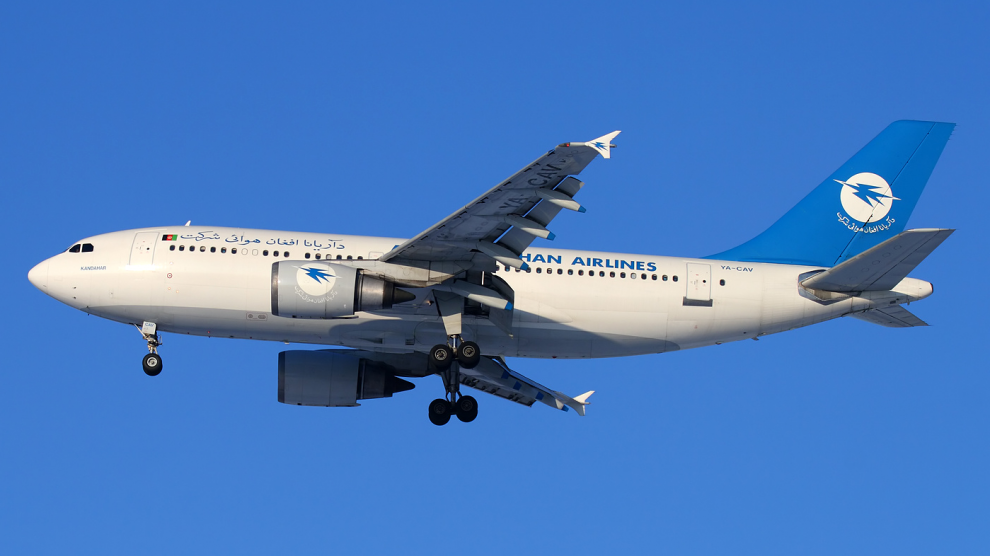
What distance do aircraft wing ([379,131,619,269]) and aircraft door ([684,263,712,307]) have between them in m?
5.72

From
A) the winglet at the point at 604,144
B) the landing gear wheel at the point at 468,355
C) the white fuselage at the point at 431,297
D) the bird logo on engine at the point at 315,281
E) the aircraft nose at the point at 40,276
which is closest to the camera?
the winglet at the point at 604,144

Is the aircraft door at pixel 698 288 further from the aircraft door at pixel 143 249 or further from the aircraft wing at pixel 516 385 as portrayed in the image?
the aircraft door at pixel 143 249

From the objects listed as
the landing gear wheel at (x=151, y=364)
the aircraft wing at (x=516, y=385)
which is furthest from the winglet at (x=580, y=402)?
the landing gear wheel at (x=151, y=364)

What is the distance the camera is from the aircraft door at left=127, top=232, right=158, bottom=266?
29.2 meters

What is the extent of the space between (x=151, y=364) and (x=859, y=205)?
831 inches

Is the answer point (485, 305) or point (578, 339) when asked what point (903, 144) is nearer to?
point (578, 339)

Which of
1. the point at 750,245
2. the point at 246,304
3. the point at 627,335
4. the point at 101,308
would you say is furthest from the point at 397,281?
the point at 750,245

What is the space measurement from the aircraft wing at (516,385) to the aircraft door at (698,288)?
20.5 feet

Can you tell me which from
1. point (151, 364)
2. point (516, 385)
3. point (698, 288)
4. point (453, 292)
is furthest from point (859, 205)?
point (151, 364)

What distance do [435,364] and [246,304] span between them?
5.28 metres

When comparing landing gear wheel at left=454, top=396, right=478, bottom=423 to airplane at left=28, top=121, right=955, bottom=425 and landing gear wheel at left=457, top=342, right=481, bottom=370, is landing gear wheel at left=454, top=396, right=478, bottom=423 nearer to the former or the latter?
airplane at left=28, top=121, right=955, bottom=425

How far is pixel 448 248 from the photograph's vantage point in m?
26.9

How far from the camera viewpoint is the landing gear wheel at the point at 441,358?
2870 centimetres

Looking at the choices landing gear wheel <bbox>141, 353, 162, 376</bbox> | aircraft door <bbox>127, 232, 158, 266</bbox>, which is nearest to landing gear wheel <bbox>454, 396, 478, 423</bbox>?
landing gear wheel <bbox>141, 353, 162, 376</bbox>
